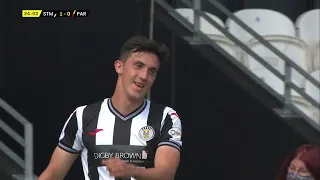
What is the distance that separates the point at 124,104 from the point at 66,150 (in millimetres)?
364

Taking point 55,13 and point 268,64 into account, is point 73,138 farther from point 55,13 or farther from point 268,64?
point 268,64

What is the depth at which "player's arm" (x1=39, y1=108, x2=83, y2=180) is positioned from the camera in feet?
10.6

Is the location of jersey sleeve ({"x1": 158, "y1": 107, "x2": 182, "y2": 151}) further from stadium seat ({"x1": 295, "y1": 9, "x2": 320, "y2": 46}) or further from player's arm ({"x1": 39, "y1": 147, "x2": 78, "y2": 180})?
stadium seat ({"x1": 295, "y1": 9, "x2": 320, "y2": 46})

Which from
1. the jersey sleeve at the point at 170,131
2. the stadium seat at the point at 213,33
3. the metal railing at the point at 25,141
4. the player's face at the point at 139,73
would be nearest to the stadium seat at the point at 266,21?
the stadium seat at the point at 213,33

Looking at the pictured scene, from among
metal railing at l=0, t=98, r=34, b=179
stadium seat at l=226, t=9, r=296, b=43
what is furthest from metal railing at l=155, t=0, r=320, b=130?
metal railing at l=0, t=98, r=34, b=179

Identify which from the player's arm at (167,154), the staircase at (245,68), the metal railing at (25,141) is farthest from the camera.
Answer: the staircase at (245,68)

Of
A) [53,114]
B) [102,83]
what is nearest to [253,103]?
[102,83]

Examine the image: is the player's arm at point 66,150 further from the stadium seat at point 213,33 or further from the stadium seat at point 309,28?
the stadium seat at point 309,28

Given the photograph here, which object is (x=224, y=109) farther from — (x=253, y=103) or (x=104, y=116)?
(x=104, y=116)

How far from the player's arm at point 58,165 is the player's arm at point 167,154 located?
18.0 inches

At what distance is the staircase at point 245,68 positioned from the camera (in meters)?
5.68

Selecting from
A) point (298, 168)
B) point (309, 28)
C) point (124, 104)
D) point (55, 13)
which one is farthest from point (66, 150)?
point (309, 28)

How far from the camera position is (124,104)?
10.3 ft

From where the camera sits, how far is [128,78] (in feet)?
10.1
